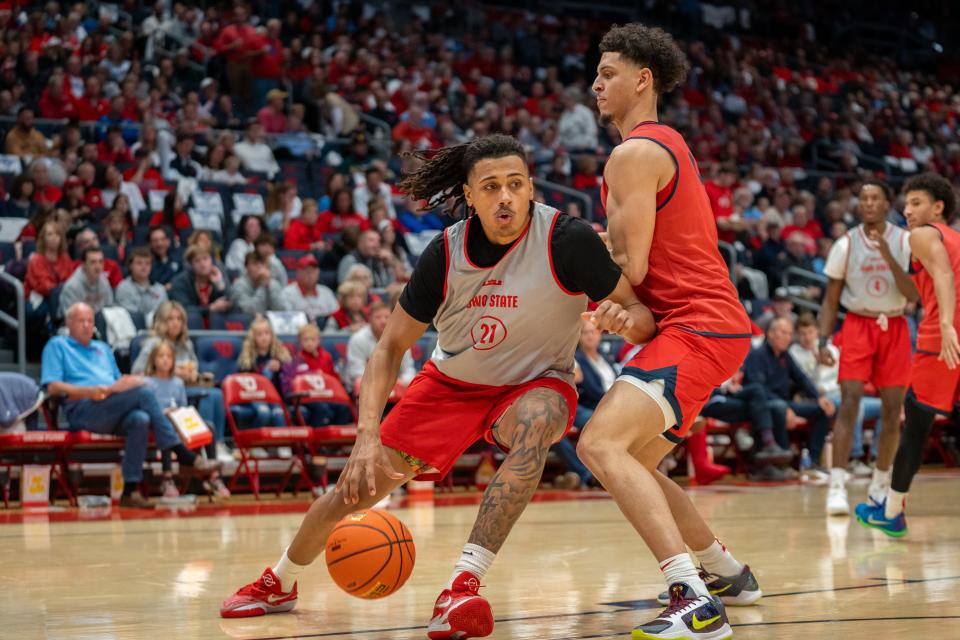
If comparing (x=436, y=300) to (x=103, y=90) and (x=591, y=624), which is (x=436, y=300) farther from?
(x=103, y=90)

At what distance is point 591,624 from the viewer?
13.4ft

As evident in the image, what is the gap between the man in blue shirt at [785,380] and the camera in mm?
11445

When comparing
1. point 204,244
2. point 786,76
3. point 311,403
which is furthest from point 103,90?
point 786,76

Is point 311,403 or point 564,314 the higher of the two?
point 564,314

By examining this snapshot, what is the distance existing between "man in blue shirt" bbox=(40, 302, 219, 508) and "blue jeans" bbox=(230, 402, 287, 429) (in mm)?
670

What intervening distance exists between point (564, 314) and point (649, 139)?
0.63m

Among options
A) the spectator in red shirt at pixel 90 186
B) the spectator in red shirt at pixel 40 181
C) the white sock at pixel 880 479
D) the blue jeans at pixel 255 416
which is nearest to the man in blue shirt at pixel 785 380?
the white sock at pixel 880 479

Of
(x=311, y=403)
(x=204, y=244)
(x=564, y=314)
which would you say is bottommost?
(x=311, y=403)

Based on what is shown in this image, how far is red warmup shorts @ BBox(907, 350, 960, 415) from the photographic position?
6.46m

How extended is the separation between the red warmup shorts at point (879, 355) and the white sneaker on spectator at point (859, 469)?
13.9ft

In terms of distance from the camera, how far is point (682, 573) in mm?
3680

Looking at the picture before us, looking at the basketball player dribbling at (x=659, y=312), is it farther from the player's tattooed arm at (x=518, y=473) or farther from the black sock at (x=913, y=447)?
the black sock at (x=913, y=447)

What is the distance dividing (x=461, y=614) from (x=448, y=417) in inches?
29.8

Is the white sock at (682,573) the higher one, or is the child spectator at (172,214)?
the white sock at (682,573)
